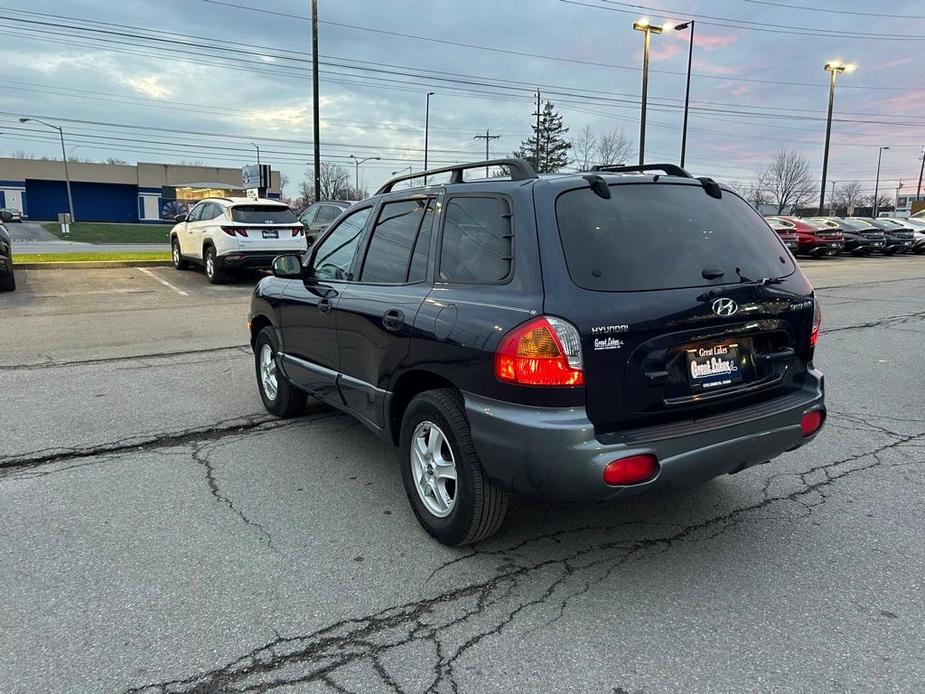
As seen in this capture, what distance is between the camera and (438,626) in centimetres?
269

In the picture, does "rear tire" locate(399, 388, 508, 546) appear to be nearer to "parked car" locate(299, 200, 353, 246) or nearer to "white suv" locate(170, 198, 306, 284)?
"white suv" locate(170, 198, 306, 284)

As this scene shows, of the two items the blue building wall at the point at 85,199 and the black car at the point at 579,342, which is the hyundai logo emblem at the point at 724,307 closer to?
the black car at the point at 579,342

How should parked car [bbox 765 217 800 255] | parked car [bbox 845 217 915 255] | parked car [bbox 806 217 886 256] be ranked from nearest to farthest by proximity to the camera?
1. parked car [bbox 765 217 800 255]
2. parked car [bbox 806 217 886 256]
3. parked car [bbox 845 217 915 255]

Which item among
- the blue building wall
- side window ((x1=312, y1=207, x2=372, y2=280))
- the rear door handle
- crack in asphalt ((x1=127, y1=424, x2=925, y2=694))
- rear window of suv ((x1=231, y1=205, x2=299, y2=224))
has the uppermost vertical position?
the blue building wall

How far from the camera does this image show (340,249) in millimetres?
4539

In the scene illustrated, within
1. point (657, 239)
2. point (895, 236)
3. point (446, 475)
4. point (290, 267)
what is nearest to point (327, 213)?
point (290, 267)

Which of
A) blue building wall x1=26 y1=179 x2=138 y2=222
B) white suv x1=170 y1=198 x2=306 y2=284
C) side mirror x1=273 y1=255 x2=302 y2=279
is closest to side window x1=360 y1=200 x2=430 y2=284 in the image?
side mirror x1=273 y1=255 x2=302 y2=279

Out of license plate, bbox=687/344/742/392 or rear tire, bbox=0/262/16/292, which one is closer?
license plate, bbox=687/344/742/392

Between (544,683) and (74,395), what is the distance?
5.29m

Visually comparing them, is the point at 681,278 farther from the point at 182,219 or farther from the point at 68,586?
the point at 182,219

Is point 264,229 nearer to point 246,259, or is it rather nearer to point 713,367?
point 246,259

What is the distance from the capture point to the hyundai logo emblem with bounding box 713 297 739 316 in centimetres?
302

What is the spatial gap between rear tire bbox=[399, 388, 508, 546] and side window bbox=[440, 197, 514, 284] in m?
0.58

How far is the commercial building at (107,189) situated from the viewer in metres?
67.9
